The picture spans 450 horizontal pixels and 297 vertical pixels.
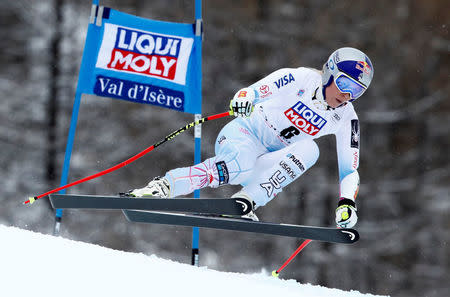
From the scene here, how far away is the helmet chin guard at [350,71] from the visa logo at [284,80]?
271 millimetres

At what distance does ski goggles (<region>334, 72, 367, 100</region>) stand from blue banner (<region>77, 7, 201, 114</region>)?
1394mm

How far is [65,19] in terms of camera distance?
35.8 feet

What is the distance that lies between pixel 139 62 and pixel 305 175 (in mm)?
6407

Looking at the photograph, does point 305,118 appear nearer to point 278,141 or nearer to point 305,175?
point 278,141

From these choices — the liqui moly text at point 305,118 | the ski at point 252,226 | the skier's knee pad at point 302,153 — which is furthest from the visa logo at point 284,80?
the ski at point 252,226

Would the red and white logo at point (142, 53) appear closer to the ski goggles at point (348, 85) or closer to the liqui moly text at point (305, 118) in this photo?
the liqui moly text at point (305, 118)

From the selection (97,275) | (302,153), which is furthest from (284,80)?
(97,275)

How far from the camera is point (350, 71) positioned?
3615 mm

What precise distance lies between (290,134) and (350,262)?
7.53 metres

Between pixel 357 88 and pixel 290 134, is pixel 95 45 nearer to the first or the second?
pixel 290 134

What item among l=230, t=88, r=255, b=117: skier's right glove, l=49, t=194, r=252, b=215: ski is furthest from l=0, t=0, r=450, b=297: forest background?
l=230, t=88, r=255, b=117: skier's right glove

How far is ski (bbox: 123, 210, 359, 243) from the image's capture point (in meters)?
3.73

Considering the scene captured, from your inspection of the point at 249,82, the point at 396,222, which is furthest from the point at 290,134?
the point at 396,222

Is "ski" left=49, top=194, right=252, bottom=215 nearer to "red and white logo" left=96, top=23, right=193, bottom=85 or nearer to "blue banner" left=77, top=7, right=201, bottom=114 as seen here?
"blue banner" left=77, top=7, right=201, bottom=114
